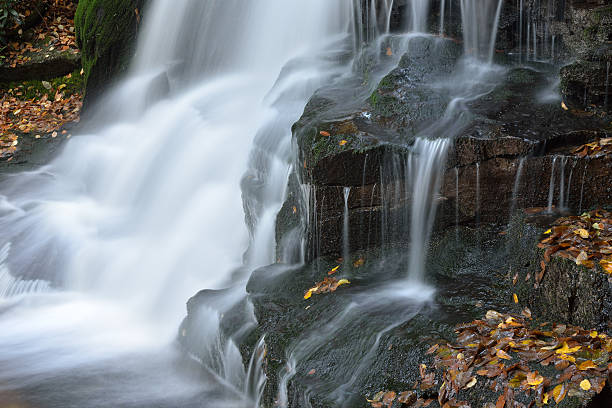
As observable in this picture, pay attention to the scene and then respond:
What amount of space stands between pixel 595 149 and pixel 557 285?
5.55ft

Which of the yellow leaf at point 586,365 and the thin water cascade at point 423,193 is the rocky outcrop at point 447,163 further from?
the yellow leaf at point 586,365

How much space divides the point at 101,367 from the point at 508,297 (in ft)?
13.0

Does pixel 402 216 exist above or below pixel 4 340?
above

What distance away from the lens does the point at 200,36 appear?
37.7 feet

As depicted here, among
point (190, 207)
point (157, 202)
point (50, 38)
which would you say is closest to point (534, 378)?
point (190, 207)

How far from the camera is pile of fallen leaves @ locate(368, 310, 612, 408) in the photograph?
359cm

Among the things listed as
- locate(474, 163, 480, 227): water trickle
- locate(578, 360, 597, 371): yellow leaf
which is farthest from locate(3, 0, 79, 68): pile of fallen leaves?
locate(578, 360, 597, 371): yellow leaf

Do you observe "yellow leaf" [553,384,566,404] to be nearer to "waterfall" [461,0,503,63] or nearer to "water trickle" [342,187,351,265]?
"water trickle" [342,187,351,265]

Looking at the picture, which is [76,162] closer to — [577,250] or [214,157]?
[214,157]

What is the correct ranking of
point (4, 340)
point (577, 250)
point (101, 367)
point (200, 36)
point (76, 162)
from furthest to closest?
1. point (200, 36)
2. point (76, 162)
3. point (4, 340)
4. point (101, 367)
5. point (577, 250)

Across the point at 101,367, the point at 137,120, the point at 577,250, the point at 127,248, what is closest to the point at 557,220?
the point at 577,250

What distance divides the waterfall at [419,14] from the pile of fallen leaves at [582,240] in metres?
4.16

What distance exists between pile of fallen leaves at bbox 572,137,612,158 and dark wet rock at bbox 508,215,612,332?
30.0 inches

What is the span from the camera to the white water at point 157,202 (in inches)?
254
